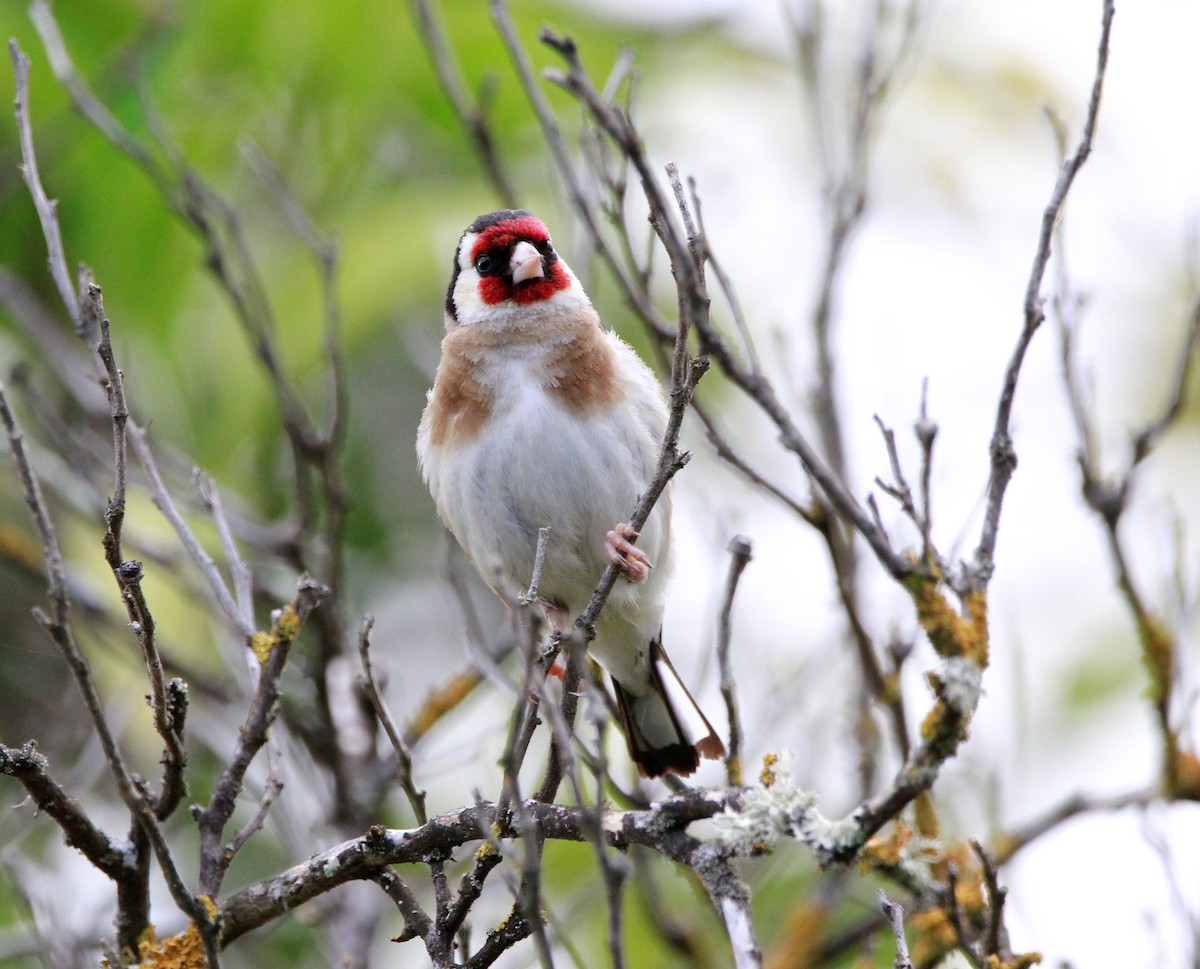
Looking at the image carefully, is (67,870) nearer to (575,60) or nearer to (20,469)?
(20,469)

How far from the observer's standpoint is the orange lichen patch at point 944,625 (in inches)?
91.8

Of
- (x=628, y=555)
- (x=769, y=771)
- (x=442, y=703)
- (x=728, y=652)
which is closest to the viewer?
(x=769, y=771)

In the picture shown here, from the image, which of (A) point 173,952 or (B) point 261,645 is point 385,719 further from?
(A) point 173,952

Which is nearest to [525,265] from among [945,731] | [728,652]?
[728,652]

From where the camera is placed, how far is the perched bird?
4184 millimetres

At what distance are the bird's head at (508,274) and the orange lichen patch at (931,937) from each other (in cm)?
219

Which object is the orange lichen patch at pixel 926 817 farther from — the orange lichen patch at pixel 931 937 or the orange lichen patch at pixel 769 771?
the orange lichen patch at pixel 769 771

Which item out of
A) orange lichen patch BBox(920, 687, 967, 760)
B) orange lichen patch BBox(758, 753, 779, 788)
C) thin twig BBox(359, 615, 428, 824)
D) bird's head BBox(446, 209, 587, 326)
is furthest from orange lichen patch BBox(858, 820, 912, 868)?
bird's head BBox(446, 209, 587, 326)

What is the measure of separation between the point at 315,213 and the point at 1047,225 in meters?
3.95

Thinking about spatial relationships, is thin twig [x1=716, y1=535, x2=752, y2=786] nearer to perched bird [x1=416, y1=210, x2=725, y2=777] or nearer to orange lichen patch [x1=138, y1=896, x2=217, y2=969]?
perched bird [x1=416, y1=210, x2=725, y2=777]

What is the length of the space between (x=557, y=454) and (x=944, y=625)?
197cm

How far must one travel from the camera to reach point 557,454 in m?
4.16

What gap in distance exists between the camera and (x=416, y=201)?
5836mm

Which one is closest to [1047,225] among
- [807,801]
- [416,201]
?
[807,801]
